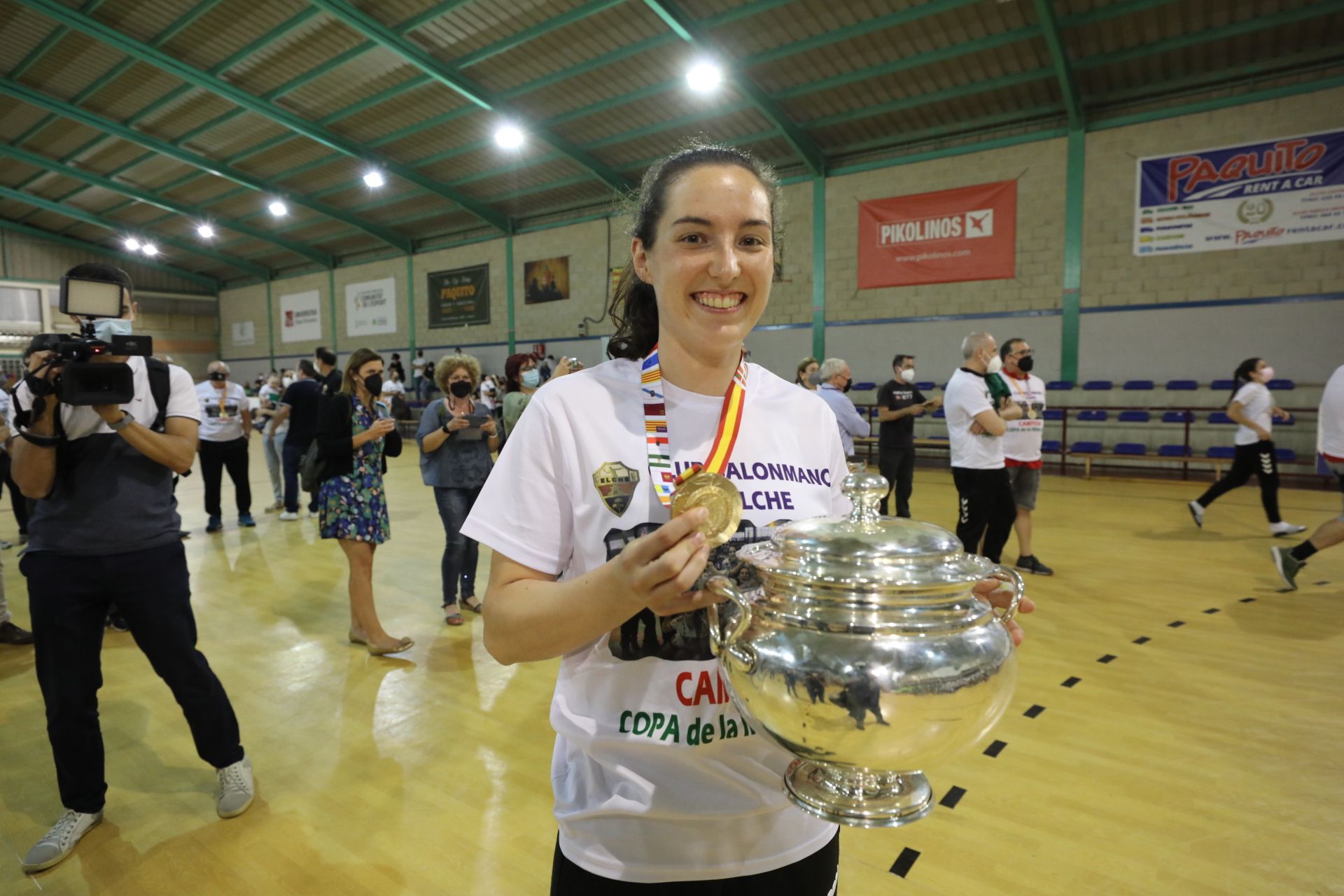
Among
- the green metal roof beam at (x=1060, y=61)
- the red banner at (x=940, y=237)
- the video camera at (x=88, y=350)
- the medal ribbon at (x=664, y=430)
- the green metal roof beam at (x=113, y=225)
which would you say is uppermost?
the green metal roof beam at (x=113, y=225)

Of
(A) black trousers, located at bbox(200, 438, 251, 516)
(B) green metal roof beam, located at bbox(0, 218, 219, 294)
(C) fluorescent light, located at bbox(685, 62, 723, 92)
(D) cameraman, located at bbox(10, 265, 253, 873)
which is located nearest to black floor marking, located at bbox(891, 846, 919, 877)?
(D) cameraman, located at bbox(10, 265, 253, 873)

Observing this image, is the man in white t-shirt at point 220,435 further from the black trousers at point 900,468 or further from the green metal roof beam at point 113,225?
the green metal roof beam at point 113,225

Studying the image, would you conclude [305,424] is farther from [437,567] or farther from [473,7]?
[473,7]

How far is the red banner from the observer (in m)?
10.1

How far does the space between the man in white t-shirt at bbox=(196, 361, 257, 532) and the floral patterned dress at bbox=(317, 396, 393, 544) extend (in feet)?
9.84

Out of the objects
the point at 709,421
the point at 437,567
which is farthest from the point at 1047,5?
the point at 709,421

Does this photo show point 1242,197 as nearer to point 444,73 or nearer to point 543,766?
point 543,766

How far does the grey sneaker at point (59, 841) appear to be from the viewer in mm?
1925

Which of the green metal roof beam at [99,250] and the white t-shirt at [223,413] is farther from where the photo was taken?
the green metal roof beam at [99,250]

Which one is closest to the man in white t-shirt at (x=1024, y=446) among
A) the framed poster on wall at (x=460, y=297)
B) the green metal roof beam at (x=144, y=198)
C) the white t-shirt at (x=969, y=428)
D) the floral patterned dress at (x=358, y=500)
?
the white t-shirt at (x=969, y=428)

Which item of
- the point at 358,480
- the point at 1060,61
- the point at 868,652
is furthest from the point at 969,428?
the point at 1060,61

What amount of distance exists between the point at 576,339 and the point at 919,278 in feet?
22.9

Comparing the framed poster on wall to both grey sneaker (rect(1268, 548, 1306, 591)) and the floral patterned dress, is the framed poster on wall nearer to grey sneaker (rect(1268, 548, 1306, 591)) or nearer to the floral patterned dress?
the floral patterned dress

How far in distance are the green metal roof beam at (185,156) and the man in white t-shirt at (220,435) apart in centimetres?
1064
